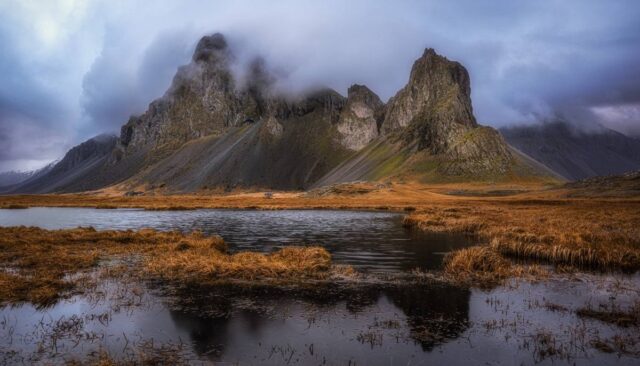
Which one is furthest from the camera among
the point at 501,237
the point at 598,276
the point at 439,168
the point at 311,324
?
the point at 439,168

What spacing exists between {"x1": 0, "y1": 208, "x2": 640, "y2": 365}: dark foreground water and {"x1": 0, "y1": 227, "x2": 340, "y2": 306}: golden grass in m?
2.12

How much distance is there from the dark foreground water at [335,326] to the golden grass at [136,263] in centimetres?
212

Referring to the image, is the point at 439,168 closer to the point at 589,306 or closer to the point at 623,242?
the point at 623,242

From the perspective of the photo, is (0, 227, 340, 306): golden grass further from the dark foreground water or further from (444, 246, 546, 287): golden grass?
(444, 246, 546, 287): golden grass

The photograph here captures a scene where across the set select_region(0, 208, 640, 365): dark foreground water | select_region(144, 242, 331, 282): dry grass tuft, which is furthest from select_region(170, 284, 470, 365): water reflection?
select_region(144, 242, 331, 282): dry grass tuft

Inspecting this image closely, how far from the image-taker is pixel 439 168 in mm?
185500

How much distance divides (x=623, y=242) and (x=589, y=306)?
14848 mm

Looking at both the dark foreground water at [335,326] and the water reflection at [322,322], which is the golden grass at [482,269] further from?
the water reflection at [322,322]

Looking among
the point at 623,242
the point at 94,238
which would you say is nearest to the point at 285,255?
the point at 94,238

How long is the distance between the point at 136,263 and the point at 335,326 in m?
15.7

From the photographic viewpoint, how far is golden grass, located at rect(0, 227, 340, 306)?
19000mm

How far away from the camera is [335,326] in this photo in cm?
1425

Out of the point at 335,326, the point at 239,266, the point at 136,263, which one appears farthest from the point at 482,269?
the point at 136,263

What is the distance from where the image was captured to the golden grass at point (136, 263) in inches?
748
